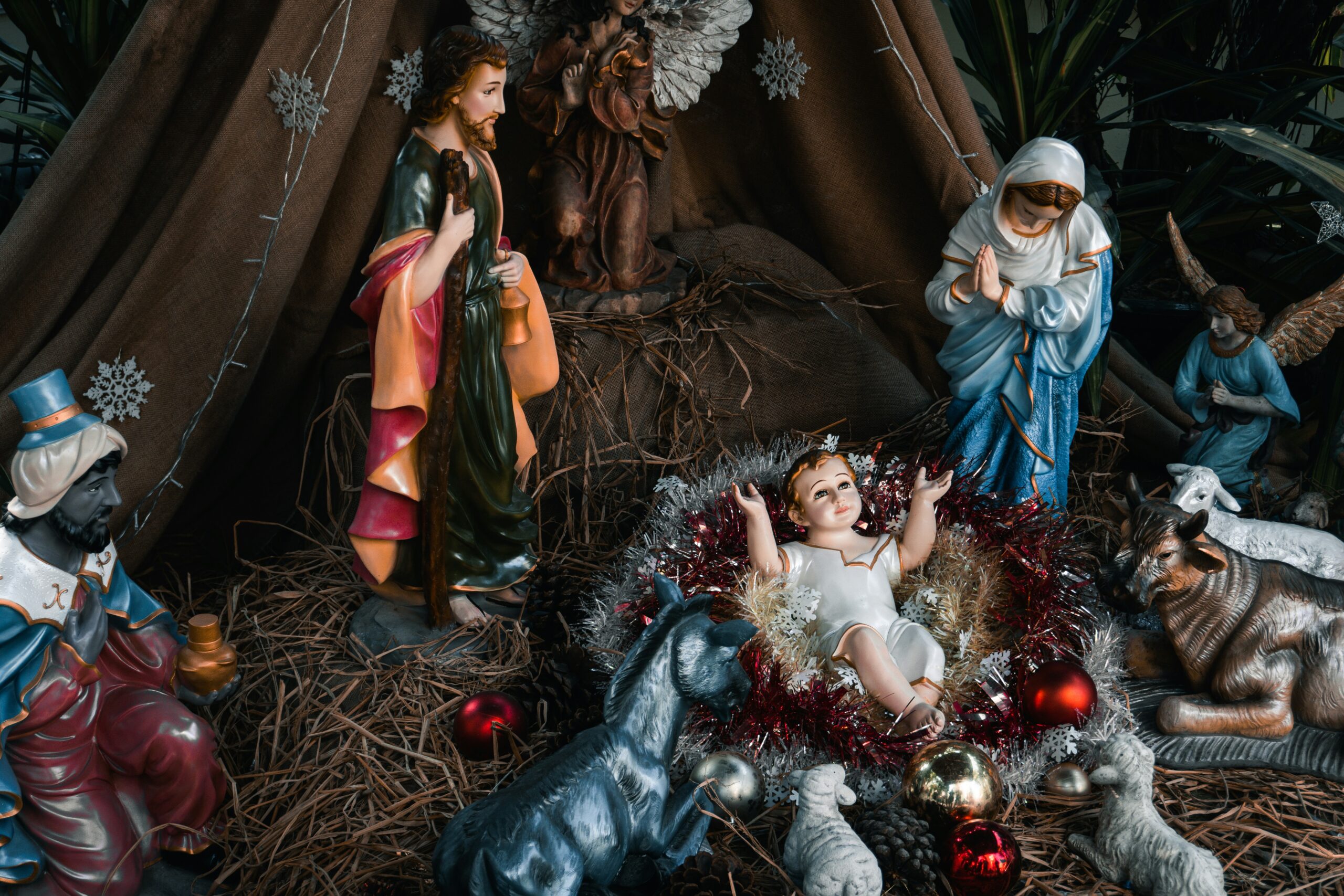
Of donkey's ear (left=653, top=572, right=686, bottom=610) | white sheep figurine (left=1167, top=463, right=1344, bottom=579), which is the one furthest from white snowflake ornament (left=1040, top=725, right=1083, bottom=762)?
donkey's ear (left=653, top=572, right=686, bottom=610)

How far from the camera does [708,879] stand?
53.4 inches

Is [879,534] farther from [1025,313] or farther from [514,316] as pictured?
[514,316]

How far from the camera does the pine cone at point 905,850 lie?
4.58 feet

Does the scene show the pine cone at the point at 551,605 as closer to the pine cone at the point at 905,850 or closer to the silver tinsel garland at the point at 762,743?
the silver tinsel garland at the point at 762,743

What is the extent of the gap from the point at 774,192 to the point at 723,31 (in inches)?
18.8

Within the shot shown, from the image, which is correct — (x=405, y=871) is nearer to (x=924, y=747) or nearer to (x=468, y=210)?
(x=924, y=747)

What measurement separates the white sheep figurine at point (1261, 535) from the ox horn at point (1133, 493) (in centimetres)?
20

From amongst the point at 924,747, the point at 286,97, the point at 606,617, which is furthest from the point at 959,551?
the point at 286,97

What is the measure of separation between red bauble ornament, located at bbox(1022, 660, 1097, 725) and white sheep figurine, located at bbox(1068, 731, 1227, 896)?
9 centimetres

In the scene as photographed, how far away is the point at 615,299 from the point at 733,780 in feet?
3.81

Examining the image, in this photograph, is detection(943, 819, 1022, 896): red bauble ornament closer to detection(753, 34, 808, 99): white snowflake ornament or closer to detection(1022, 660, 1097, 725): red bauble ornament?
detection(1022, 660, 1097, 725): red bauble ornament

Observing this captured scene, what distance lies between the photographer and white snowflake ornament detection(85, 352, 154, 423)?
1937 mm

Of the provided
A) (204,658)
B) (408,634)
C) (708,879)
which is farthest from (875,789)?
(204,658)

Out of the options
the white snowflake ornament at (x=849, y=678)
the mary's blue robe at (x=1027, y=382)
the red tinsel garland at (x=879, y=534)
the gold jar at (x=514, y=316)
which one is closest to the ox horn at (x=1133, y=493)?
the red tinsel garland at (x=879, y=534)
